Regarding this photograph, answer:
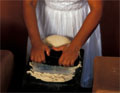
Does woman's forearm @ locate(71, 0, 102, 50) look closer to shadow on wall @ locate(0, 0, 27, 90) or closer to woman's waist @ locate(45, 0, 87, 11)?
woman's waist @ locate(45, 0, 87, 11)

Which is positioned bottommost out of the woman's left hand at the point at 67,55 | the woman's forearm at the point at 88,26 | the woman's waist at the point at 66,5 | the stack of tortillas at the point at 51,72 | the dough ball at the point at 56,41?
the stack of tortillas at the point at 51,72

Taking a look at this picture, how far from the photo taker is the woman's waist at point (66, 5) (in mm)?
998

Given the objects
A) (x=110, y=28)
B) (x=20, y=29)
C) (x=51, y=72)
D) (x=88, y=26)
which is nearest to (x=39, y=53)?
(x=51, y=72)

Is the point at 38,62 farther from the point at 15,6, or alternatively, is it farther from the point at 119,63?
the point at 15,6

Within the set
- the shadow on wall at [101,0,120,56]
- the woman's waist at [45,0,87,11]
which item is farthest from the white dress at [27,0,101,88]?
the shadow on wall at [101,0,120,56]

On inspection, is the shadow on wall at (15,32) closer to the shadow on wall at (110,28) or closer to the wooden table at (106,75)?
the shadow on wall at (110,28)

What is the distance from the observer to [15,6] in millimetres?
1214

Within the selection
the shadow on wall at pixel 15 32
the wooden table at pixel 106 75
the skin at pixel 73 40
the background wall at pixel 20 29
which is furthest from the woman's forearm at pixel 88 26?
the shadow on wall at pixel 15 32

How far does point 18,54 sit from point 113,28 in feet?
1.64

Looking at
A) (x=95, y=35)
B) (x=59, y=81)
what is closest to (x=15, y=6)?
(x=95, y=35)

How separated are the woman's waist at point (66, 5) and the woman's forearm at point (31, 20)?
77 mm

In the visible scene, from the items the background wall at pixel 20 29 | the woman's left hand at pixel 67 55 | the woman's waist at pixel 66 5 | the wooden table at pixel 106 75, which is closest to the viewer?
the wooden table at pixel 106 75

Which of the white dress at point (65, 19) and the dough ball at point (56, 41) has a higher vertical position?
the white dress at point (65, 19)

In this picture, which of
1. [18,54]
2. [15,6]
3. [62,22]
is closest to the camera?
[62,22]
